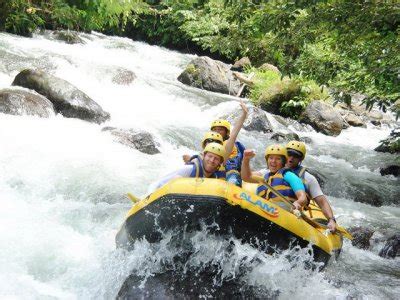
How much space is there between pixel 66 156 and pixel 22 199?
1679mm

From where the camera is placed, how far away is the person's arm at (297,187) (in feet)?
15.9

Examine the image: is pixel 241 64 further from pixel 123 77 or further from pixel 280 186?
pixel 280 186

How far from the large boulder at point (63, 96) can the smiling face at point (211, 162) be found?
5.36 metres

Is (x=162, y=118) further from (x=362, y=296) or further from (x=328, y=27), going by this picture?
(x=362, y=296)

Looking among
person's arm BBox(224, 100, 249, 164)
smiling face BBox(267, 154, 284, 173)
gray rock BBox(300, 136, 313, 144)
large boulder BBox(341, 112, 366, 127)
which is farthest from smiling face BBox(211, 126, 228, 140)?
→ large boulder BBox(341, 112, 366, 127)

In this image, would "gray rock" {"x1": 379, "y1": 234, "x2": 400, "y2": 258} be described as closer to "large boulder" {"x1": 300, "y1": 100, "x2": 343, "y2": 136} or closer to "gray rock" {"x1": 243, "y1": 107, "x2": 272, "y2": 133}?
"gray rock" {"x1": 243, "y1": 107, "x2": 272, "y2": 133}

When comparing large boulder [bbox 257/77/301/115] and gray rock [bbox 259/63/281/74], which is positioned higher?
large boulder [bbox 257/77/301/115]

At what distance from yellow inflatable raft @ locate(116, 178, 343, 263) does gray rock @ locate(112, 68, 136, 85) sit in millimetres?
8882

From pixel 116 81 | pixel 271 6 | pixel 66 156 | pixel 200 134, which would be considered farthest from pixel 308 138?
pixel 271 6

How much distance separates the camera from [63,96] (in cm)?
946

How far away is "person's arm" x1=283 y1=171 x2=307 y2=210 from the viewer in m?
4.84

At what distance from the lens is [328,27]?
5.29 m

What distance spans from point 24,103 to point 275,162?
213 inches

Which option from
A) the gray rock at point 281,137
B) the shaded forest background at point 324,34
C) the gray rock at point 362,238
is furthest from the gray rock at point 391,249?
the gray rock at point 281,137
